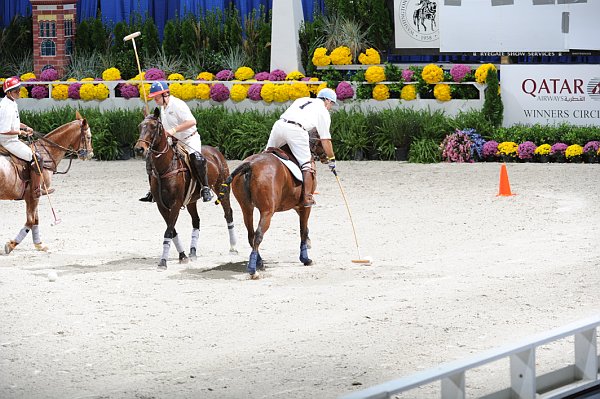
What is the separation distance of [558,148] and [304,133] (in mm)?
7729

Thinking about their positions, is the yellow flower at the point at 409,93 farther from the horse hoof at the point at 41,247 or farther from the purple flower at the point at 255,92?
the horse hoof at the point at 41,247

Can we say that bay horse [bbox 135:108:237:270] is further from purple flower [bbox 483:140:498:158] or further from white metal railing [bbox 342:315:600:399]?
purple flower [bbox 483:140:498:158]

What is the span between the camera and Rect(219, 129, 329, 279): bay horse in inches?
447

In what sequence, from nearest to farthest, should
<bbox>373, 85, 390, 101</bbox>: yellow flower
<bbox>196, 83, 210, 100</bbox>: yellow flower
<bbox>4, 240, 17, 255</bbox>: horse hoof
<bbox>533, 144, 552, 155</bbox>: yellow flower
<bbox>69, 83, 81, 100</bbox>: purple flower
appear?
<bbox>4, 240, 17, 255</bbox>: horse hoof, <bbox>533, 144, 552, 155</bbox>: yellow flower, <bbox>373, 85, 390, 101</bbox>: yellow flower, <bbox>196, 83, 210, 100</bbox>: yellow flower, <bbox>69, 83, 81, 100</bbox>: purple flower

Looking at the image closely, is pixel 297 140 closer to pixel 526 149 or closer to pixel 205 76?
pixel 526 149

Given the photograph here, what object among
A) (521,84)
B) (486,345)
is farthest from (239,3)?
(486,345)

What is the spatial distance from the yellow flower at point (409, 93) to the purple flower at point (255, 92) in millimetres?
2549

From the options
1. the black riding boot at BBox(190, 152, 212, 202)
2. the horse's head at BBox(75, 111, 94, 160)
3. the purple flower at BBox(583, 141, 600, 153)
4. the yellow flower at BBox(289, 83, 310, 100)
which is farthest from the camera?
the yellow flower at BBox(289, 83, 310, 100)

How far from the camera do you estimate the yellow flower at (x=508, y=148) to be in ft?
61.4

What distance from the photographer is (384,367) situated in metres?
8.17

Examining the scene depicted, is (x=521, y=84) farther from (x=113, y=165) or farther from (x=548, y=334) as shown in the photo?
(x=548, y=334)

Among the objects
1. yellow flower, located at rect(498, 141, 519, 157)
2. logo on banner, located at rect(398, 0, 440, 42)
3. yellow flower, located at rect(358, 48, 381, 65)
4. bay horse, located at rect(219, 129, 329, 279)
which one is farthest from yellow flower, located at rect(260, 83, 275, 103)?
bay horse, located at rect(219, 129, 329, 279)

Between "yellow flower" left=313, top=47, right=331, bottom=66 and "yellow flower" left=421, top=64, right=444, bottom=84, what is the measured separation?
1.81 m

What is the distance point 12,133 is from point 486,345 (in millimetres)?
6264
